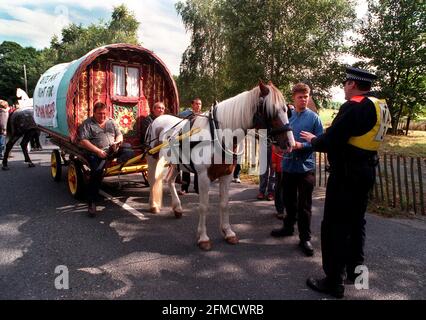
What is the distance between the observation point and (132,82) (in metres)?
6.38

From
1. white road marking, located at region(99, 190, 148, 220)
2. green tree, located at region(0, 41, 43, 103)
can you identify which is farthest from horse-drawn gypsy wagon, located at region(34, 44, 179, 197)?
green tree, located at region(0, 41, 43, 103)

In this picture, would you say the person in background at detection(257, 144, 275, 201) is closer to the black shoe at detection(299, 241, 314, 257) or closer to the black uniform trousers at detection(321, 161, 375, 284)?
the black shoe at detection(299, 241, 314, 257)

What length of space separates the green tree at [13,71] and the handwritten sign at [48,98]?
4827 centimetres

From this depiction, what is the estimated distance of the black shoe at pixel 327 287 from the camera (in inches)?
114

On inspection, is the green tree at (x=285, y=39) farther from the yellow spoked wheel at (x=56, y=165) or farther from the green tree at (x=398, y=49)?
the yellow spoked wheel at (x=56, y=165)

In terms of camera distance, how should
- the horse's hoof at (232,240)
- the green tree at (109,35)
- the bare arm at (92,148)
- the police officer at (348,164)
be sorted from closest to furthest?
the police officer at (348,164) → the horse's hoof at (232,240) → the bare arm at (92,148) → the green tree at (109,35)

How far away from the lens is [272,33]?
766 inches

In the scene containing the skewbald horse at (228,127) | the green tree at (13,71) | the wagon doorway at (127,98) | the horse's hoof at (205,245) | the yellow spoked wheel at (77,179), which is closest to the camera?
the skewbald horse at (228,127)

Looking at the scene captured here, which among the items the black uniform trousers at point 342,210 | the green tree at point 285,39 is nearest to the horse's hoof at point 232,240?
the black uniform trousers at point 342,210

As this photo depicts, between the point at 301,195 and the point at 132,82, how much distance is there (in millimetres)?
4345

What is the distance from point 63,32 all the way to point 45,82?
151ft

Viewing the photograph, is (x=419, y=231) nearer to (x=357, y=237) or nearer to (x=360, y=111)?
(x=357, y=237)

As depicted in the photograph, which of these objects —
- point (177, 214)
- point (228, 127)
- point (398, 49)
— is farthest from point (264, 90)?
point (398, 49)

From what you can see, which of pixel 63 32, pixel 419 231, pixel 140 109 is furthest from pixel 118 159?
pixel 63 32
